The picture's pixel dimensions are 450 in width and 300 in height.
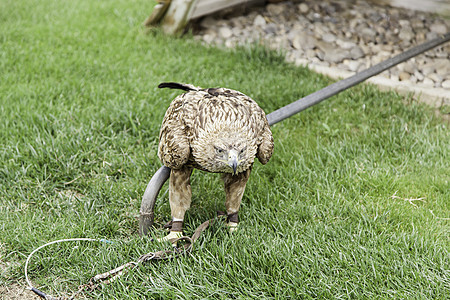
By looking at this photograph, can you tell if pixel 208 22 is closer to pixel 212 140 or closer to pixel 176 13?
pixel 176 13

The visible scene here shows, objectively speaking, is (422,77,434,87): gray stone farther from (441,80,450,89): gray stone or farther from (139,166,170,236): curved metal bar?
(139,166,170,236): curved metal bar

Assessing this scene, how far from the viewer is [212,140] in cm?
245

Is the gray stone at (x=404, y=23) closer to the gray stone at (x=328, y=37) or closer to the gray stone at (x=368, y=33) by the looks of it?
the gray stone at (x=368, y=33)

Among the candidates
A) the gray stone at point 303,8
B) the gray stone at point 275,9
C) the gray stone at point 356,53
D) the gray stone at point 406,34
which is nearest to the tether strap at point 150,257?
the gray stone at point 356,53

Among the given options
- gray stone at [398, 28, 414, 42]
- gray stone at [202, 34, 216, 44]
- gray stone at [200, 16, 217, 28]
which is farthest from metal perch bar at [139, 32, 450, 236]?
gray stone at [200, 16, 217, 28]

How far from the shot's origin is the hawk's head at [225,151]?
241 centimetres

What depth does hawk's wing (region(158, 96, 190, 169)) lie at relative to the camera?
2.52 m

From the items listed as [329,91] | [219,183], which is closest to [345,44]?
[329,91]

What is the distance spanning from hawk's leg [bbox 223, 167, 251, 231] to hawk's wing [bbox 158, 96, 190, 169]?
0.37 meters

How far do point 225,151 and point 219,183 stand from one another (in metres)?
1.12

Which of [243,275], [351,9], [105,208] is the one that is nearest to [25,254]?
[105,208]

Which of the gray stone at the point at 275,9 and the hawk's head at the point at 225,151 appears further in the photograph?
the gray stone at the point at 275,9

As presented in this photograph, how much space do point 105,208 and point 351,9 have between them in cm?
503

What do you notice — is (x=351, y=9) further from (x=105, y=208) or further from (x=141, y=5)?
(x=105, y=208)
